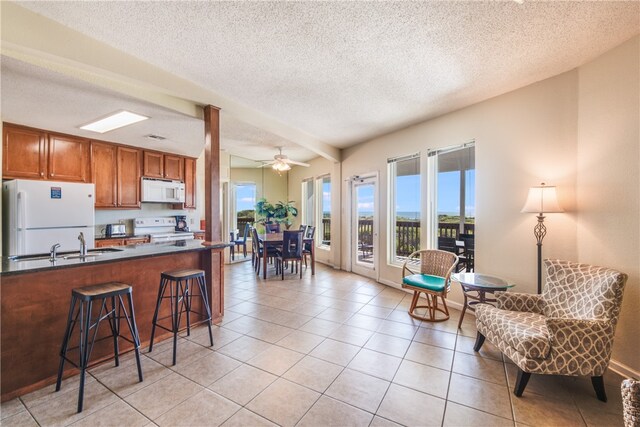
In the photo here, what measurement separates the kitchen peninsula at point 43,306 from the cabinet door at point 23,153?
2.33 metres

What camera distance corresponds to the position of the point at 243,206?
754 centimetres

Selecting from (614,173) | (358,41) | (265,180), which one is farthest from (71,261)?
(265,180)

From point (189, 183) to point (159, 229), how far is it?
1.16 meters

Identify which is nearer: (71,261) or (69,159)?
(71,261)

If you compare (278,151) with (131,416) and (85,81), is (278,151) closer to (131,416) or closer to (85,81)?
(85,81)

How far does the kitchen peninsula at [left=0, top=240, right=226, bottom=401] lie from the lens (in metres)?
1.88

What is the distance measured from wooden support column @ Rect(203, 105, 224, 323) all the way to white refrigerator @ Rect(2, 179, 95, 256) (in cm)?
197

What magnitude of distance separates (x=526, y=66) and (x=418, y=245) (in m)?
2.73

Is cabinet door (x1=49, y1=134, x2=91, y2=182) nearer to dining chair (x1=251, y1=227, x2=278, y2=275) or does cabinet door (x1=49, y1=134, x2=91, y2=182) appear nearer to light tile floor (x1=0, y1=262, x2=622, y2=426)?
dining chair (x1=251, y1=227, x2=278, y2=275)

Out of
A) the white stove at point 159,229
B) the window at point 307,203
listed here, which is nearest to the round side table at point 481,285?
the white stove at point 159,229

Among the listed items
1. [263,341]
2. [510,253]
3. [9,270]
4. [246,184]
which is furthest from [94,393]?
[246,184]

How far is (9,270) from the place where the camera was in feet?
5.87

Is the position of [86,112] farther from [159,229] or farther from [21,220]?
[159,229]

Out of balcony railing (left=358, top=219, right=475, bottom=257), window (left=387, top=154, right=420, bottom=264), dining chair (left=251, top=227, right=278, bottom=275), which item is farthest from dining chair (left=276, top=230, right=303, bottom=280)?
balcony railing (left=358, top=219, right=475, bottom=257)
